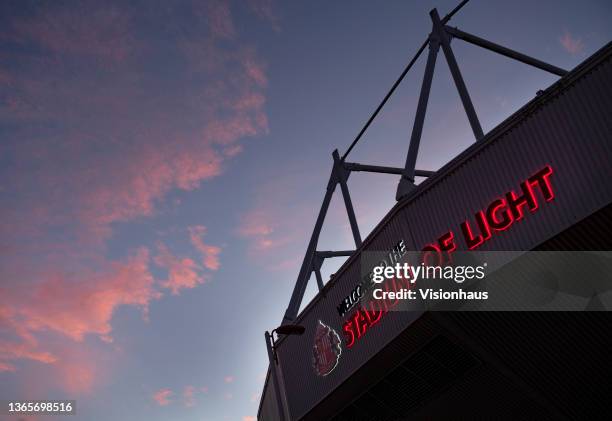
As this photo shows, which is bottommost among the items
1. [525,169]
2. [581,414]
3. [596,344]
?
[581,414]

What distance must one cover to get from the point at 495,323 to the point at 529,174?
21.4 ft

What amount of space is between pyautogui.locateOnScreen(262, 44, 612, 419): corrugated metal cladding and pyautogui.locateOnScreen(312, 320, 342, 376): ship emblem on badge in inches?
90.6

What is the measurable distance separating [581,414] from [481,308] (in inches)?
325

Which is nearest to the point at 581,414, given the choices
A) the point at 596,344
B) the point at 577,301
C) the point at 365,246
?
the point at 596,344

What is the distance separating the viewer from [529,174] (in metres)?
22.4

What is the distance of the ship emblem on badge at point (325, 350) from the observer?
32125mm

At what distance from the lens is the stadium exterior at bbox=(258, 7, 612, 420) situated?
68.8 feet

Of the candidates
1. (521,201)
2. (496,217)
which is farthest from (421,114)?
(521,201)

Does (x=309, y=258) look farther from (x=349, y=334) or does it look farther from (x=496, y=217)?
(x=496, y=217)

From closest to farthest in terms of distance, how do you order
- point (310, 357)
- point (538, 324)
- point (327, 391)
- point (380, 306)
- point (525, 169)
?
point (525, 169)
point (538, 324)
point (380, 306)
point (327, 391)
point (310, 357)

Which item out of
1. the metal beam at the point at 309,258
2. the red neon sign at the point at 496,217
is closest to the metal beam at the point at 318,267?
the metal beam at the point at 309,258

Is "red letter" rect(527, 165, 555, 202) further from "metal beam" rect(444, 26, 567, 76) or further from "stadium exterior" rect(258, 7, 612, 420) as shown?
"metal beam" rect(444, 26, 567, 76)

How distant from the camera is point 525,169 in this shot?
22.5m

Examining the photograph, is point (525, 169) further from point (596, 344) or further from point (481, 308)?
point (596, 344)
